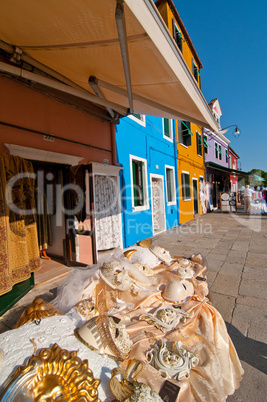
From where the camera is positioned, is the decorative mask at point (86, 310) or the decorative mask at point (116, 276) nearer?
the decorative mask at point (86, 310)

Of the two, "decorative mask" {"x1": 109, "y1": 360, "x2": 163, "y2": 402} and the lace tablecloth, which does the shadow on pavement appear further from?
"decorative mask" {"x1": 109, "y1": 360, "x2": 163, "y2": 402}

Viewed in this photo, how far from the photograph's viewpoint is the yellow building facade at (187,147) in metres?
8.52

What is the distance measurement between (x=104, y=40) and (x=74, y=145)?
2538mm

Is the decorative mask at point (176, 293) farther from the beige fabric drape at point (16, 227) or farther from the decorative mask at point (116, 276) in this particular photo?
the beige fabric drape at point (16, 227)

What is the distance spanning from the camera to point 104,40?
195 cm

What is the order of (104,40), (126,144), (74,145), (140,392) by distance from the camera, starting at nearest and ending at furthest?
(140,392) → (104,40) → (74,145) → (126,144)

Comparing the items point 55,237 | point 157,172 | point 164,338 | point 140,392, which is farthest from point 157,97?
point 157,172

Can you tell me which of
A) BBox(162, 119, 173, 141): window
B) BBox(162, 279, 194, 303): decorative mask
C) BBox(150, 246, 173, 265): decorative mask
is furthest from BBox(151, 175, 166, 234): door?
BBox(162, 279, 194, 303): decorative mask

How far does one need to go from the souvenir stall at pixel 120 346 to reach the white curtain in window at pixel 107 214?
2.95 m

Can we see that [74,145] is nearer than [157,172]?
Yes

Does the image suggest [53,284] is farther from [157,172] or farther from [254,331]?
[157,172]

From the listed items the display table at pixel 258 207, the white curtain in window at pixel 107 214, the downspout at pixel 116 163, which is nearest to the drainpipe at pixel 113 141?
the downspout at pixel 116 163

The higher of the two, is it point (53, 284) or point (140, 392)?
point (140, 392)


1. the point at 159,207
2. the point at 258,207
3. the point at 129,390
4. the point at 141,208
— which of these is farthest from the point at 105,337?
the point at 258,207
